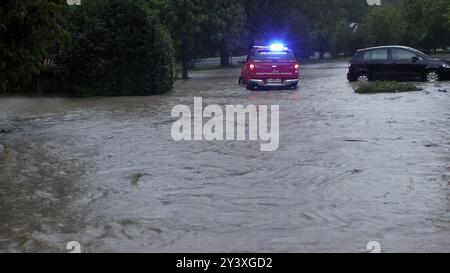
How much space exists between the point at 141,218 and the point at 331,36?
208 ft

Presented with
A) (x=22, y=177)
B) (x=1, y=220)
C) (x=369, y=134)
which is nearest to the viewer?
(x=1, y=220)

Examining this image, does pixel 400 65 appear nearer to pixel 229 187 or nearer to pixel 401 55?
pixel 401 55

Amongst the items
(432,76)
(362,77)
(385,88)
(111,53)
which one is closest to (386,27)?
(362,77)

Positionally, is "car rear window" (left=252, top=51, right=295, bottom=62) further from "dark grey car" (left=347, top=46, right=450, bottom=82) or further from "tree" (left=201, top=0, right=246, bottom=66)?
"tree" (left=201, top=0, right=246, bottom=66)

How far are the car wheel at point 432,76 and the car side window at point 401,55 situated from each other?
0.94m

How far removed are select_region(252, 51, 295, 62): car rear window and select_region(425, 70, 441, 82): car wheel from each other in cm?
576

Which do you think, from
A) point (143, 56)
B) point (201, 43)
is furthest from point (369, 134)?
point (201, 43)

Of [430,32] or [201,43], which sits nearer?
[201,43]

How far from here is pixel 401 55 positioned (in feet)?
78.8

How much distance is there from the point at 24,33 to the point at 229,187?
20.2ft

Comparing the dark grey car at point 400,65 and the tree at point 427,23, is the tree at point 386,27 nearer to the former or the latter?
the tree at point 427,23
